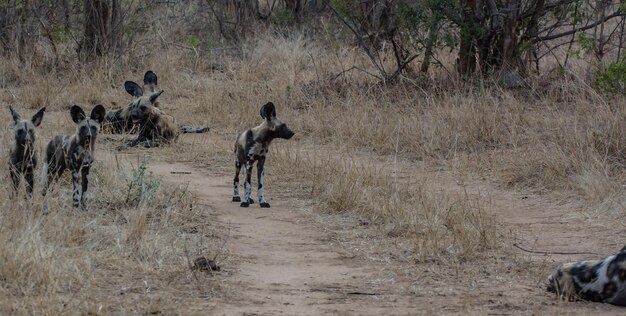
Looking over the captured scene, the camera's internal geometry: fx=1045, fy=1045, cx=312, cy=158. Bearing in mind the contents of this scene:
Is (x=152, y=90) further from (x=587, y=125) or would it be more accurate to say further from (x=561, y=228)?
(x=561, y=228)

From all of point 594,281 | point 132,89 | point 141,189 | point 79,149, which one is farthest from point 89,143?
point 132,89

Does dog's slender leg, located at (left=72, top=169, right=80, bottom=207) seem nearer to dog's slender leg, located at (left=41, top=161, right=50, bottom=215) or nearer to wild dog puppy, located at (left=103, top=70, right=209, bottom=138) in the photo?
dog's slender leg, located at (left=41, top=161, right=50, bottom=215)

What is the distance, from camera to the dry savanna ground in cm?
511

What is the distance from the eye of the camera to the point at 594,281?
515cm

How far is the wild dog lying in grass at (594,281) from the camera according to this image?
5059 mm

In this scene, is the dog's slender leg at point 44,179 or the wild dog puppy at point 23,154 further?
the dog's slender leg at point 44,179

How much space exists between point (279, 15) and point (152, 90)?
6488mm

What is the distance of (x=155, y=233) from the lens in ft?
20.2

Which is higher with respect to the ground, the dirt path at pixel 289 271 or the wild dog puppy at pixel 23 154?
the wild dog puppy at pixel 23 154

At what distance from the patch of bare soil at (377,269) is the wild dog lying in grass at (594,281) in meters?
0.06

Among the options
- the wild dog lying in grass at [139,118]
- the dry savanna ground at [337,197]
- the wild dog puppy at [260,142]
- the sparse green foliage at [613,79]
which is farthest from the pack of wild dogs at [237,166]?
the sparse green foliage at [613,79]

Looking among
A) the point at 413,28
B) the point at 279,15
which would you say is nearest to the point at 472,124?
the point at 413,28

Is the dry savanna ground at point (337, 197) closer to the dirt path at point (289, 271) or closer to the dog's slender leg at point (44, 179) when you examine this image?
the dirt path at point (289, 271)

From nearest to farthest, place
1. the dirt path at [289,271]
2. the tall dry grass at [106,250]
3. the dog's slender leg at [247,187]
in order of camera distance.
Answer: the tall dry grass at [106,250]
the dirt path at [289,271]
the dog's slender leg at [247,187]
